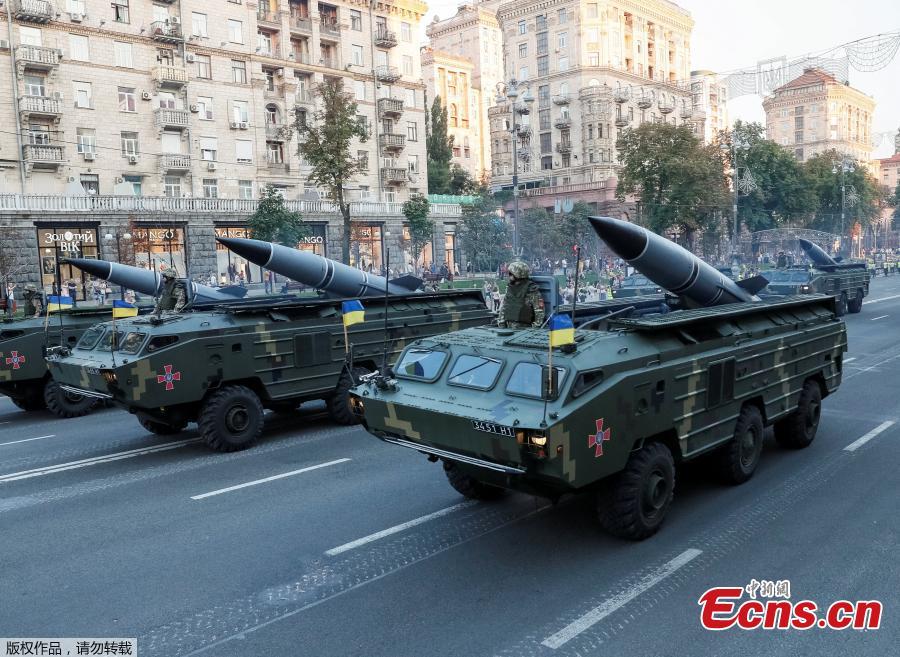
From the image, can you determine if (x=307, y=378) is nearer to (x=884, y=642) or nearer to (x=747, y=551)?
(x=747, y=551)

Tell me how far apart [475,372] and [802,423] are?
4574 mm

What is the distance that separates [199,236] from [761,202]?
36.1 meters

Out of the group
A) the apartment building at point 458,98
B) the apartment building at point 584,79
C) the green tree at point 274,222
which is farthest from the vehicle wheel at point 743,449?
the apartment building at point 458,98

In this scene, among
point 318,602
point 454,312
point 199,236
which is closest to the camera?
point 318,602

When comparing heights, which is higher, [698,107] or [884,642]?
[698,107]

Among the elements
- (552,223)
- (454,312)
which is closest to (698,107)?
(552,223)

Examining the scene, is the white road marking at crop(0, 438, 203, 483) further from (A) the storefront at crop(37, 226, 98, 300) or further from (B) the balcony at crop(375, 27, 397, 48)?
(B) the balcony at crop(375, 27, 397, 48)

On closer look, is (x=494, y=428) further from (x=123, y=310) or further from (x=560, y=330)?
(x=123, y=310)

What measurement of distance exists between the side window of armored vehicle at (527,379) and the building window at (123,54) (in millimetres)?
38096

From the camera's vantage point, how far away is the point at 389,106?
4919 cm

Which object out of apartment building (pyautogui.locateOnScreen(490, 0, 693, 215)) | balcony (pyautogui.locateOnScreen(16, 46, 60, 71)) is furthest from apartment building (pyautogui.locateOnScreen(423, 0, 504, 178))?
balcony (pyautogui.locateOnScreen(16, 46, 60, 71))

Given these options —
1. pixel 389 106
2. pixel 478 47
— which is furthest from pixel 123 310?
pixel 478 47

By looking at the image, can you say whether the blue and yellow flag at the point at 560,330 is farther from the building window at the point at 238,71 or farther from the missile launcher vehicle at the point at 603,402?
the building window at the point at 238,71

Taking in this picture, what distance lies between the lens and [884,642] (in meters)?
4.92
